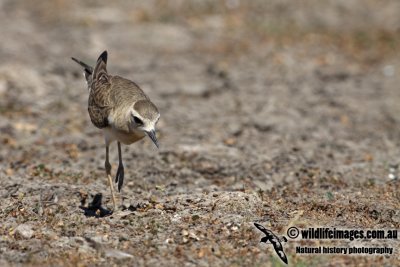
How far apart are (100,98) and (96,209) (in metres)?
1.29

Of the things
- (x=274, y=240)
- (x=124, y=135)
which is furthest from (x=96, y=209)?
(x=274, y=240)

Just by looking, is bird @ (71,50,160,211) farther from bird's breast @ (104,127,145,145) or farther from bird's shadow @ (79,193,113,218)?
bird's shadow @ (79,193,113,218)

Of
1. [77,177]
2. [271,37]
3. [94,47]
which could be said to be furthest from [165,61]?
[77,177]

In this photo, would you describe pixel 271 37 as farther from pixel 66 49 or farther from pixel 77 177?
pixel 77 177

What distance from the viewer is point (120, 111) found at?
26.3 feet

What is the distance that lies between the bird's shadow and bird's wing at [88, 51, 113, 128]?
848mm

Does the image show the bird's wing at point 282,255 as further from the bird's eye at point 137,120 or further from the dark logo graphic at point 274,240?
the bird's eye at point 137,120

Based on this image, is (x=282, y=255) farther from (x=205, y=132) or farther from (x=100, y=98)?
(x=205, y=132)

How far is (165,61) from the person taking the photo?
14.9 meters

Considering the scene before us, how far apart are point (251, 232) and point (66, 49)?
8.93 m

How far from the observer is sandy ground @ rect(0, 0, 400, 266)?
714cm

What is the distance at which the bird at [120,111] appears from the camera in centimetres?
768

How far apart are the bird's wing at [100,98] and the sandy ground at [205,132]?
0.89 metres

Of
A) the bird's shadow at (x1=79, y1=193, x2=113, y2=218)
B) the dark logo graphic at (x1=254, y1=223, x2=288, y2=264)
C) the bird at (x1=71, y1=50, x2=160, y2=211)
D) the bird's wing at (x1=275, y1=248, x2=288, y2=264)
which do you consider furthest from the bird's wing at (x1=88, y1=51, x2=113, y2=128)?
the bird's wing at (x1=275, y1=248, x2=288, y2=264)
